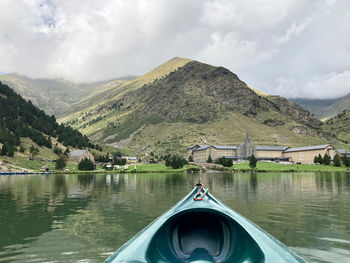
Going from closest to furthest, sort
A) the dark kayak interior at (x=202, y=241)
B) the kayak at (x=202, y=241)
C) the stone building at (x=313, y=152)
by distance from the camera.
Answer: the kayak at (x=202, y=241) < the dark kayak interior at (x=202, y=241) < the stone building at (x=313, y=152)

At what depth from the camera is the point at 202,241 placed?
452 inches

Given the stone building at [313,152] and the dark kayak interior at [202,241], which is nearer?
the dark kayak interior at [202,241]

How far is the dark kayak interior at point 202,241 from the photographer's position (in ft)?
27.2

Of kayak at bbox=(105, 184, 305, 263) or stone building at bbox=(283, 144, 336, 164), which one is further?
stone building at bbox=(283, 144, 336, 164)

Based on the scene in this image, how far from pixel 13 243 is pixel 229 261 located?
1118 centimetres

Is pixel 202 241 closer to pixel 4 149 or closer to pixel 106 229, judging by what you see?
pixel 106 229

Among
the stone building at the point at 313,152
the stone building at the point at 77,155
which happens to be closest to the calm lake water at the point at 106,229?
the stone building at the point at 77,155

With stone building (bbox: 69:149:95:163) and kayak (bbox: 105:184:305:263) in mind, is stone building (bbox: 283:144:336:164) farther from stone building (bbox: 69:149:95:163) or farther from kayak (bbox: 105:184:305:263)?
kayak (bbox: 105:184:305:263)

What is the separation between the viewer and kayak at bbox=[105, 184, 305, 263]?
6.96 m

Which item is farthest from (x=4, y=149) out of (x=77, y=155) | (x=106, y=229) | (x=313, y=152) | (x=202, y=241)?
(x=313, y=152)

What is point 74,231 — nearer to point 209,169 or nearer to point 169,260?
point 169,260

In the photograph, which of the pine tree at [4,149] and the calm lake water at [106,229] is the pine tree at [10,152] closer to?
the pine tree at [4,149]

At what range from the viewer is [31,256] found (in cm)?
1191

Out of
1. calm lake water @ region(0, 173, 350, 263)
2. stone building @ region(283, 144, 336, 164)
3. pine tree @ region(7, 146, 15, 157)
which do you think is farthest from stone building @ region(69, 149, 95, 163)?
stone building @ region(283, 144, 336, 164)
